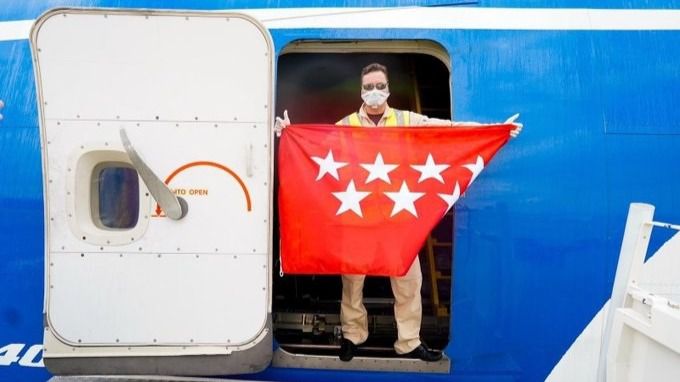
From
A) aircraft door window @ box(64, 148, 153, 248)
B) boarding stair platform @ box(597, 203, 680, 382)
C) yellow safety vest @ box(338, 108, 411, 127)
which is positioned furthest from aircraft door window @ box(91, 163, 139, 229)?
boarding stair platform @ box(597, 203, 680, 382)

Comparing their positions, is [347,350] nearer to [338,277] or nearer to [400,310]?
[400,310]

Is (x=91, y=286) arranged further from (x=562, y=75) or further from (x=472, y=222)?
(x=562, y=75)

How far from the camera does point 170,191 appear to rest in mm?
2688

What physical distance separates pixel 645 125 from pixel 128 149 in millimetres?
2637

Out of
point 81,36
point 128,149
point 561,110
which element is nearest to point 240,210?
point 128,149

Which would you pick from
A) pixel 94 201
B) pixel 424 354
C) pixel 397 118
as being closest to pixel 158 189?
pixel 94 201

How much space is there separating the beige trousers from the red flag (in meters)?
0.25

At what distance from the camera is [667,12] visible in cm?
294

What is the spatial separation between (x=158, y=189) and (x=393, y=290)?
1.40 m

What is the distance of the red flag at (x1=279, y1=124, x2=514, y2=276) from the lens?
2828 millimetres

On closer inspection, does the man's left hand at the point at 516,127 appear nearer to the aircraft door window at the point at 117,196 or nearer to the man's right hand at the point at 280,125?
the man's right hand at the point at 280,125

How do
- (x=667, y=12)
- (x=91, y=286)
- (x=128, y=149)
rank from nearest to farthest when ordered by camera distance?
(x=128, y=149), (x=91, y=286), (x=667, y=12)

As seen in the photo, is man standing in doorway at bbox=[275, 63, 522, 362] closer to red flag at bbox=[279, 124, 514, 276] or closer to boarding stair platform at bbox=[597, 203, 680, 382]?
red flag at bbox=[279, 124, 514, 276]

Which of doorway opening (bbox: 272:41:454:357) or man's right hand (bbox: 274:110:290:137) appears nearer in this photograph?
man's right hand (bbox: 274:110:290:137)
